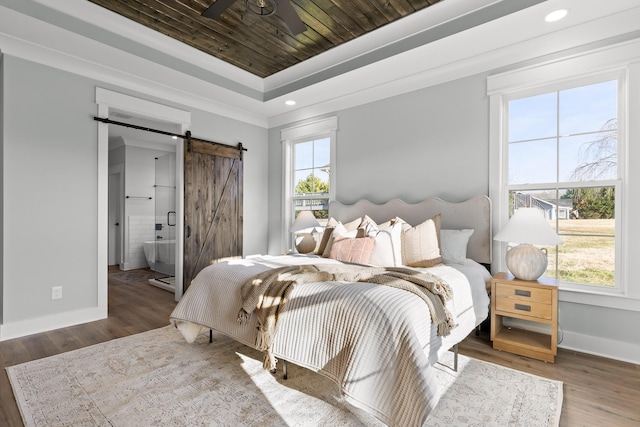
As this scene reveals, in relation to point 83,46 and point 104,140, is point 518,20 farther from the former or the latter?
point 104,140

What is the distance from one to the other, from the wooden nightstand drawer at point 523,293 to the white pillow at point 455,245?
0.41 metres

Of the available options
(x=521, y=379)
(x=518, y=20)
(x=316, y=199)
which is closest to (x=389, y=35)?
(x=518, y=20)

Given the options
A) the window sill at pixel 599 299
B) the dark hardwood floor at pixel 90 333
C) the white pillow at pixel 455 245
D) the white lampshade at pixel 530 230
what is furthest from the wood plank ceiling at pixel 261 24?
the dark hardwood floor at pixel 90 333

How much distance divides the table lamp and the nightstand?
196cm

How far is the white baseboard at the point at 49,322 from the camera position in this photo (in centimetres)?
297

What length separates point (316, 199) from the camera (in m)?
4.84

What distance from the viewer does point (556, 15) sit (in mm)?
2467

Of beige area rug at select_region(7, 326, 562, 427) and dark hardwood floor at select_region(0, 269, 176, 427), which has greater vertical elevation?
beige area rug at select_region(7, 326, 562, 427)

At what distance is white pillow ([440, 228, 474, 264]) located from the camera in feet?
9.96

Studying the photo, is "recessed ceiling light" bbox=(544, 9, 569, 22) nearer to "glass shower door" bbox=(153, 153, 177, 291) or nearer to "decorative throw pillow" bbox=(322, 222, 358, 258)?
"decorative throw pillow" bbox=(322, 222, 358, 258)

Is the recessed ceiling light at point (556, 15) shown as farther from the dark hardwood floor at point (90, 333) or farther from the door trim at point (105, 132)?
the dark hardwood floor at point (90, 333)

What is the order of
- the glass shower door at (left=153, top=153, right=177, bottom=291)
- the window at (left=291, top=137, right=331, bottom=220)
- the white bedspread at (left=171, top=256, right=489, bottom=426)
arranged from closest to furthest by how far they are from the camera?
1. the white bedspread at (left=171, top=256, right=489, bottom=426)
2. the window at (left=291, top=137, right=331, bottom=220)
3. the glass shower door at (left=153, top=153, right=177, bottom=291)

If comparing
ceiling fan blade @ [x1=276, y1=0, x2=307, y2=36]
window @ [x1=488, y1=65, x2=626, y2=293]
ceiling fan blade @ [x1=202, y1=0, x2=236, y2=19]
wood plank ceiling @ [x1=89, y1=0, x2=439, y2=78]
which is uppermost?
wood plank ceiling @ [x1=89, y1=0, x2=439, y2=78]

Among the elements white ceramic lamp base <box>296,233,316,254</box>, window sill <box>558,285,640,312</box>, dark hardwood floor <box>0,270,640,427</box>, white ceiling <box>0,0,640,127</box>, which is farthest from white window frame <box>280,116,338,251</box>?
window sill <box>558,285,640,312</box>
